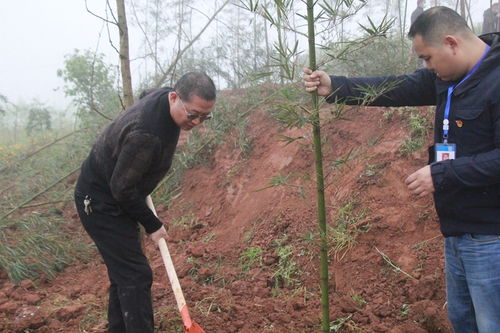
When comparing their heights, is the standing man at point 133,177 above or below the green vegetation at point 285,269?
above

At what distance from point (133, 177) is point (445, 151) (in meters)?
1.56

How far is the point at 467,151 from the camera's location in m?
1.74

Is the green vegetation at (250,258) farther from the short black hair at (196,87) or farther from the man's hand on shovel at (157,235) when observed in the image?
the short black hair at (196,87)

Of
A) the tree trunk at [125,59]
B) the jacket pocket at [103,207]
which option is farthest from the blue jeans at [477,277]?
the tree trunk at [125,59]

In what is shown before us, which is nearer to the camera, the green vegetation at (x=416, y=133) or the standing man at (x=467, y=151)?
the standing man at (x=467, y=151)

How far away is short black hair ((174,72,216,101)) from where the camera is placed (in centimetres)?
227

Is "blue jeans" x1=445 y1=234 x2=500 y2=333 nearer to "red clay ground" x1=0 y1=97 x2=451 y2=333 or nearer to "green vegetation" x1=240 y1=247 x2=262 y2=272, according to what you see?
"red clay ground" x1=0 y1=97 x2=451 y2=333

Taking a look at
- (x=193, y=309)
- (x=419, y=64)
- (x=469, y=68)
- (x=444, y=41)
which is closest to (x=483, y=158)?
(x=469, y=68)

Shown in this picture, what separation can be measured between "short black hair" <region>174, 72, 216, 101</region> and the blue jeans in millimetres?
1444

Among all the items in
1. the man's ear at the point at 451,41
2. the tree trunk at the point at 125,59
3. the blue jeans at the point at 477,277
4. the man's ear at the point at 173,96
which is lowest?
the blue jeans at the point at 477,277

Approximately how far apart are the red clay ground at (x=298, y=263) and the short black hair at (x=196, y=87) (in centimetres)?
79

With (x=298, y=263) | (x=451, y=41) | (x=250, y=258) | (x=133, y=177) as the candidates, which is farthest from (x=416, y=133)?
(x=133, y=177)

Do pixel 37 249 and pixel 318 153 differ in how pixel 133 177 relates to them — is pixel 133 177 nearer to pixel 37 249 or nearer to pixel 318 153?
pixel 318 153

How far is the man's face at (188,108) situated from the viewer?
2.28 m
